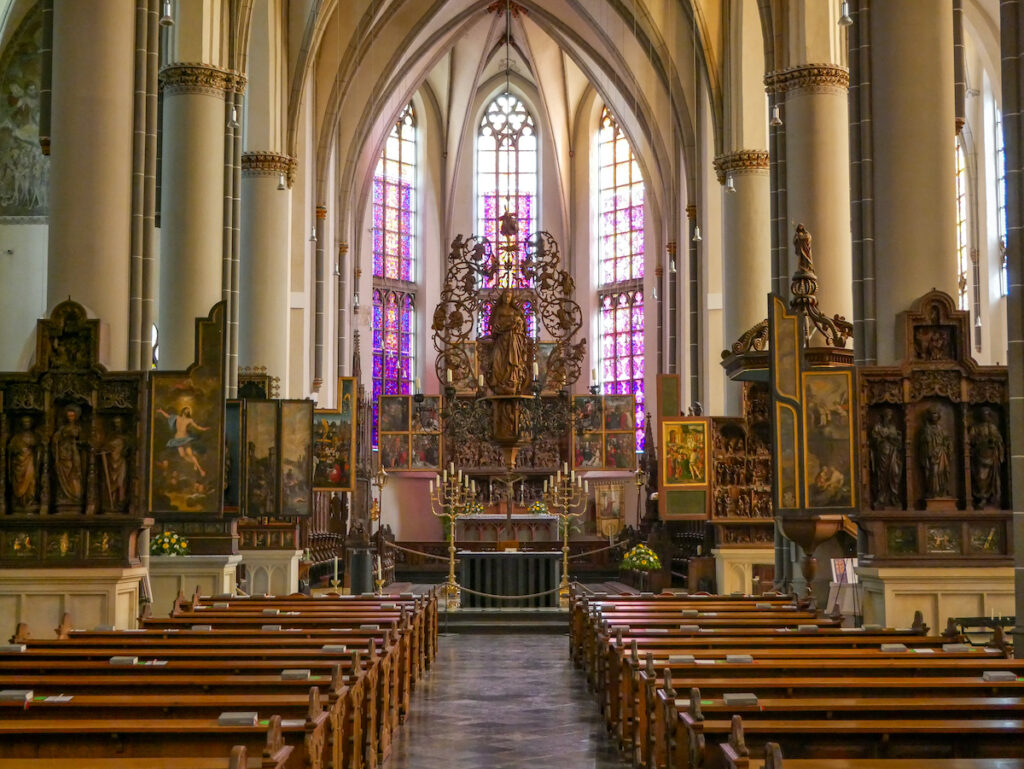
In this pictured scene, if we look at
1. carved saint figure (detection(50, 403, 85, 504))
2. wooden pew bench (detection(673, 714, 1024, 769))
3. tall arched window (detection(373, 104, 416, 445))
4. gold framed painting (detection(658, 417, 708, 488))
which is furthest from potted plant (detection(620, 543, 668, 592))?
wooden pew bench (detection(673, 714, 1024, 769))

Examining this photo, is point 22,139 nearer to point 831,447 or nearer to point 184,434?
point 184,434

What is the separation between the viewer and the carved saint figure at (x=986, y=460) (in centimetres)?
1357

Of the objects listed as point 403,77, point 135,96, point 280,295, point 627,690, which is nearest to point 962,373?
point 627,690

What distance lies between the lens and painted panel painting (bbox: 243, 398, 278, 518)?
17859mm

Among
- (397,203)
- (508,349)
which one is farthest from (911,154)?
(397,203)

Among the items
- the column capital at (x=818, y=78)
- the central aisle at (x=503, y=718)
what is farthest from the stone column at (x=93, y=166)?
the column capital at (x=818, y=78)

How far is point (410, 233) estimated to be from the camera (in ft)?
138

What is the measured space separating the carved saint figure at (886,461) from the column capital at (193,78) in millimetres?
11759

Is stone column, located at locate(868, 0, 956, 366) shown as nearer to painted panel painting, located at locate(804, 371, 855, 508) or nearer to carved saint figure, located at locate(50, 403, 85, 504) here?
Answer: painted panel painting, located at locate(804, 371, 855, 508)

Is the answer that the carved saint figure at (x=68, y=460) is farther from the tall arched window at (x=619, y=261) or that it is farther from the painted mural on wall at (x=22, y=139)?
the tall arched window at (x=619, y=261)

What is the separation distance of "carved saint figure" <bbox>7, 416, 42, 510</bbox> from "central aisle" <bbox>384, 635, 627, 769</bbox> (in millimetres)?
4335

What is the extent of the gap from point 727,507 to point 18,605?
40.5ft

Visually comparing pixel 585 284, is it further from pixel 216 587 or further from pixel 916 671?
pixel 916 671

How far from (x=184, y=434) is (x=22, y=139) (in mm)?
16323
